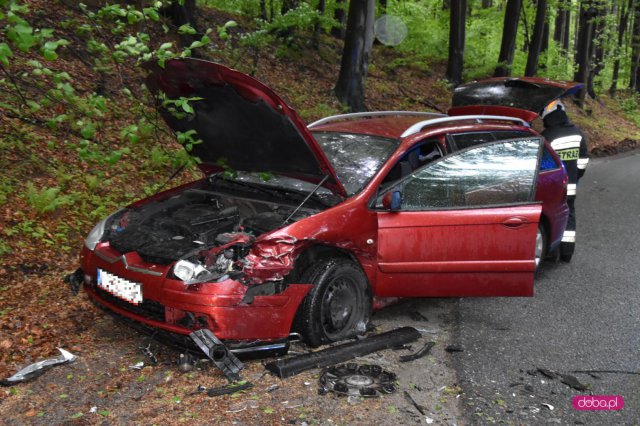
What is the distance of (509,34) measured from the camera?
18.4m

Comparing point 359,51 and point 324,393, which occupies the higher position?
point 359,51

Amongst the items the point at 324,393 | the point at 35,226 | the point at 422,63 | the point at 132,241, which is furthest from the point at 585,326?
the point at 422,63

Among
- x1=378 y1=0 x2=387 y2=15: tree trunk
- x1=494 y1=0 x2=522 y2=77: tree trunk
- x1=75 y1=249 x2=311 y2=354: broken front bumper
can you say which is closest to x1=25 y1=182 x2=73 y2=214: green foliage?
x1=75 y1=249 x2=311 y2=354: broken front bumper

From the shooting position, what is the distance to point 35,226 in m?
6.28

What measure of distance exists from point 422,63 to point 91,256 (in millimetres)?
17725

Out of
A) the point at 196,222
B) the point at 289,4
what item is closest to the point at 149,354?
the point at 196,222

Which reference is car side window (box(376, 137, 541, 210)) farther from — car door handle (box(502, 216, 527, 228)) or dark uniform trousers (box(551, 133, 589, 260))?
dark uniform trousers (box(551, 133, 589, 260))

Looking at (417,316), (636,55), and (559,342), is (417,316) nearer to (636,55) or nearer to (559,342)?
(559,342)

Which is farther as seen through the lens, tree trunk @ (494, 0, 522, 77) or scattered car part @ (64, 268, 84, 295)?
tree trunk @ (494, 0, 522, 77)

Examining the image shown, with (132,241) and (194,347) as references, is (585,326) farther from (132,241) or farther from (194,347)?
(132,241)

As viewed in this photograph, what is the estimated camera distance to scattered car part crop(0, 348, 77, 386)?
379cm

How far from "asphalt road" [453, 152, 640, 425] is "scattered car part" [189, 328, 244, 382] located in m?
1.51

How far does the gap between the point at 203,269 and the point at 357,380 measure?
1294mm

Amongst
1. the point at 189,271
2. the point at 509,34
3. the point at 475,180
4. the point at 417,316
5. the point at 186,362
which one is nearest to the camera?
the point at 189,271
